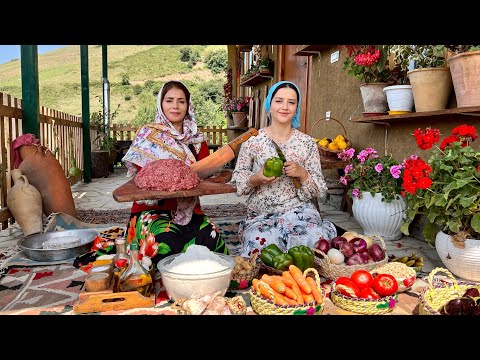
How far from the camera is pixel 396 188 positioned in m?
3.98

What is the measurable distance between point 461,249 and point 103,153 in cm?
853

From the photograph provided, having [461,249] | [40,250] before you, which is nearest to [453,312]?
[461,249]

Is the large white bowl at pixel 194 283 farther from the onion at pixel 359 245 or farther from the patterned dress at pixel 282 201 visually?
the onion at pixel 359 245

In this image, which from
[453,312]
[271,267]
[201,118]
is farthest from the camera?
[201,118]

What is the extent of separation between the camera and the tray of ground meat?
2432mm

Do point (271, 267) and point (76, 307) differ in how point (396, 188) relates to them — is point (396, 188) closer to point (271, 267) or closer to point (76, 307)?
point (271, 267)

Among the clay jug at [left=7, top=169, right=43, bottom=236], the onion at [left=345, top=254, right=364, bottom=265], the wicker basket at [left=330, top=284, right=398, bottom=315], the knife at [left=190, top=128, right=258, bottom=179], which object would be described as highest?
the knife at [left=190, top=128, right=258, bottom=179]

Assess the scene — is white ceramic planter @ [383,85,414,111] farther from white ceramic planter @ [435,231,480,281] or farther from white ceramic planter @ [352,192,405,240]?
white ceramic planter @ [435,231,480,281]

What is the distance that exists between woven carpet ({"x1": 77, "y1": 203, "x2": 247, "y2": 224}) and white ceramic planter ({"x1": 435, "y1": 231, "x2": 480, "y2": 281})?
2.79m

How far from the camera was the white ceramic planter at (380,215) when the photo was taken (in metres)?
3.98

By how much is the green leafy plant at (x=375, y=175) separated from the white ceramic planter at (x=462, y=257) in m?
1.00

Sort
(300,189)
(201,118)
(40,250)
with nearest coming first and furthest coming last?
(40,250) → (300,189) → (201,118)

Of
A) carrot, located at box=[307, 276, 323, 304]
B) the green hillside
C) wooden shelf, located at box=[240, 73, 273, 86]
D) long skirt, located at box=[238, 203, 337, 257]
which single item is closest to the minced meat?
long skirt, located at box=[238, 203, 337, 257]

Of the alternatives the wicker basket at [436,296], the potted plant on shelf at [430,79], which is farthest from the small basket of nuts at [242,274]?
the potted plant on shelf at [430,79]
